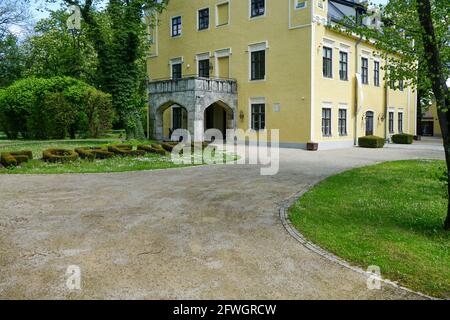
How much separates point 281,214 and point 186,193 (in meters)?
2.86

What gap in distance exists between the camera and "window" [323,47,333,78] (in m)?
25.0

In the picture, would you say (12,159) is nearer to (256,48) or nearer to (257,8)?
(256,48)

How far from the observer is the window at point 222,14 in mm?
28188

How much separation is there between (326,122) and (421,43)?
18.9 m

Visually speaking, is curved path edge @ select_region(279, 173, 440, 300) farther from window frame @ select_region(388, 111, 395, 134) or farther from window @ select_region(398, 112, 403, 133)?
window @ select_region(398, 112, 403, 133)

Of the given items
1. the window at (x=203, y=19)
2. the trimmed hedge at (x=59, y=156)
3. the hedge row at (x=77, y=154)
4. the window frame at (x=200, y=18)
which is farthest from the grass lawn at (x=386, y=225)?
the window at (x=203, y=19)

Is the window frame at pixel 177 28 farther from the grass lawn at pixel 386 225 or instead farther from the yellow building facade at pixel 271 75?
the grass lawn at pixel 386 225

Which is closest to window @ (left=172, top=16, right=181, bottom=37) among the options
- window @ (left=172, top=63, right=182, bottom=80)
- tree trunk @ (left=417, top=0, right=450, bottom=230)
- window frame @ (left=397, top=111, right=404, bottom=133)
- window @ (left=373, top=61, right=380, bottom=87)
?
window @ (left=172, top=63, right=182, bottom=80)

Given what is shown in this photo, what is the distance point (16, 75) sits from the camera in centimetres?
4678

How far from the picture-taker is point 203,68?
29.9 meters

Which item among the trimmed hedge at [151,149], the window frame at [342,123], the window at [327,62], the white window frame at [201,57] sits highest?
the white window frame at [201,57]

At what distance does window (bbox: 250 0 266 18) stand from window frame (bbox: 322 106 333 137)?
24.0 ft

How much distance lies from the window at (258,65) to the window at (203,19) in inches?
199

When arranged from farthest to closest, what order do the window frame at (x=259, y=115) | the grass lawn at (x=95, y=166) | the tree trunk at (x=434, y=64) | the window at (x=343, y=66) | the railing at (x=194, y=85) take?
the window at (x=343, y=66) → the window frame at (x=259, y=115) → the railing at (x=194, y=85) → the grass lawn at (x=95, y=166) → the tree trunk at (x=434, y=64)
